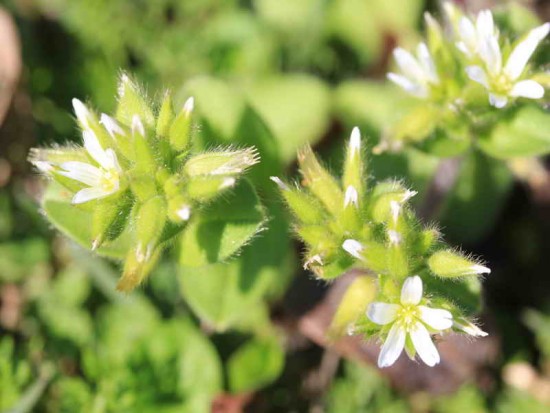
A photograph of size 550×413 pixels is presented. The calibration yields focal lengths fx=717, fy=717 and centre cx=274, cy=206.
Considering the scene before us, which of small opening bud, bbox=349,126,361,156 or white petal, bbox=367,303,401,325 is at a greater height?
small opening bud, bbox=349,126,361,156

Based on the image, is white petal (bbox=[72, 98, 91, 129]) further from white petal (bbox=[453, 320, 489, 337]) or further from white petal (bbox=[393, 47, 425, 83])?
white petal (bbox=[453, 320, 489, 337])

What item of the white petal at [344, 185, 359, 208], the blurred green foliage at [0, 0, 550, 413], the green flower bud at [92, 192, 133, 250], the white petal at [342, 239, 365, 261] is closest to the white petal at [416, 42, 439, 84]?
the blurred green foliage at [0, 0, 550, 413]

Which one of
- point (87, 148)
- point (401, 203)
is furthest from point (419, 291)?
point (87, 148)

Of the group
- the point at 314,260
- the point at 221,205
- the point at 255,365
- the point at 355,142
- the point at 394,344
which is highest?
the point at 355,142

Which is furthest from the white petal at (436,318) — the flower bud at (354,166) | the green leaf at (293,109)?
the green leaf at (293,109)

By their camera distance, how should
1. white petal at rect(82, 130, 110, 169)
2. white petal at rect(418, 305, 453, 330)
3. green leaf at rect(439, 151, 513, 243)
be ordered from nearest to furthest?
1. white petal at rect(418, 305, 453, 330)
2. white petal at rect(82, 130, 110, 169)
3. green leaf at rect(439, 151, 513, 243)

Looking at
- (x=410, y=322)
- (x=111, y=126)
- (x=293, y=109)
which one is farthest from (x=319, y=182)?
(x=293, y=109)

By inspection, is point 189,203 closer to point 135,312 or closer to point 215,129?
point 215,129

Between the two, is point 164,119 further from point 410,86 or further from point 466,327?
point 466,327
